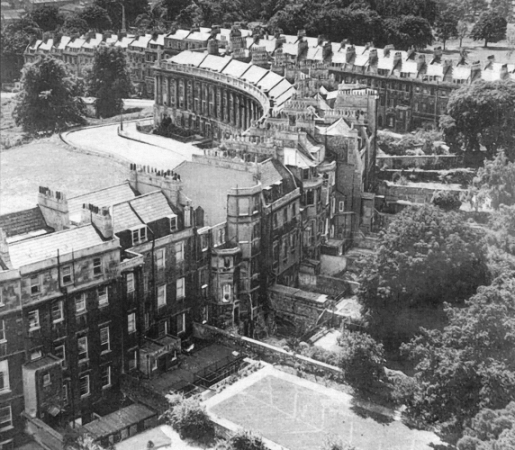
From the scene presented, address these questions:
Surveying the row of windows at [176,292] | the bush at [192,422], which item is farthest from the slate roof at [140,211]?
the bush at [192,422]

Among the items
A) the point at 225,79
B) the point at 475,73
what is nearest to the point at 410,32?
the point at 475,73

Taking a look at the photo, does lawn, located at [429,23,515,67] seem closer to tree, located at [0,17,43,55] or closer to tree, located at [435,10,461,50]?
tree, located at [435,10,461,50]

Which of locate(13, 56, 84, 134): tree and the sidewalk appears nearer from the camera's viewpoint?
the sidewalk

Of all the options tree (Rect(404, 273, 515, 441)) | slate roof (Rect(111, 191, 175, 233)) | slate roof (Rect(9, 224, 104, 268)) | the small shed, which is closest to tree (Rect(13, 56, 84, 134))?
slate roof (Rect(111, 191, 175, 233))

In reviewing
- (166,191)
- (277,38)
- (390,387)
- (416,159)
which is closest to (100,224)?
(166,191)

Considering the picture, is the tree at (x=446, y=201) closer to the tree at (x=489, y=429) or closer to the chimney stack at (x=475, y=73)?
the chimney stack at (x=475, y=73)

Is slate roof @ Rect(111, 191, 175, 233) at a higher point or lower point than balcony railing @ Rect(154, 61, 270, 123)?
higher

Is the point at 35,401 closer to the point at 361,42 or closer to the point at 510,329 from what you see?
the point at 510,329

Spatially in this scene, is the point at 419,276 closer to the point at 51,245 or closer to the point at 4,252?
the point at 51,245
